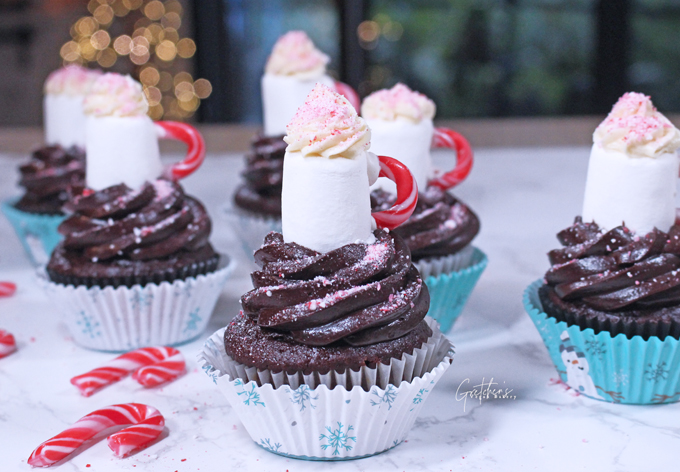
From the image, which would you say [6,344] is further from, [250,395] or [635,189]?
[635,189]

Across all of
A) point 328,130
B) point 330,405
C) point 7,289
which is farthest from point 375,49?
point 330,405

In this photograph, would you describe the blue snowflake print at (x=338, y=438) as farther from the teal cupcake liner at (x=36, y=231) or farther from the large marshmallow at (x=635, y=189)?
the teal cupcake liner at (x=36, y=231)

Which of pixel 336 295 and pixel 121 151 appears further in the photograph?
pixel 121 151

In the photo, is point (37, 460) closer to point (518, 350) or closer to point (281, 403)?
point (281, 403)

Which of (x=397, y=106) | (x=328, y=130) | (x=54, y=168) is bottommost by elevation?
(x=54, y=168)

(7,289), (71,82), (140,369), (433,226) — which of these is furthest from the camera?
(71,82)

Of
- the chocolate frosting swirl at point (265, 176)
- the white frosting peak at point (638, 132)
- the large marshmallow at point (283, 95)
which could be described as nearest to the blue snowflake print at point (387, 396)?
the white frosting peak at point (638, 132)

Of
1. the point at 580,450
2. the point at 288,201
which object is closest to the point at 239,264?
the point at 288,201
